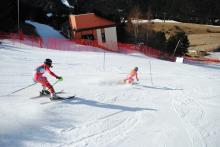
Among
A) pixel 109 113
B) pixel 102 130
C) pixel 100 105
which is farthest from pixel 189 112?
pixel 102 130

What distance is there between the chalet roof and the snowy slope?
23.0m

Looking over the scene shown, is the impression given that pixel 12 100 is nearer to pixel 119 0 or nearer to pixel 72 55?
pixel 72 55

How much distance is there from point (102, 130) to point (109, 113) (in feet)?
5.40

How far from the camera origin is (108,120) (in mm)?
11000

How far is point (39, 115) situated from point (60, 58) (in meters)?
14.1

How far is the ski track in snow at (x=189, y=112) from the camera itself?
398 inches

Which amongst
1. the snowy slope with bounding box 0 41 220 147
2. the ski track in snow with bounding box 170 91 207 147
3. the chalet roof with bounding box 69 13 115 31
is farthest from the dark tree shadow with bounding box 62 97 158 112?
the chalet roof with bounding box 69 13 115 31

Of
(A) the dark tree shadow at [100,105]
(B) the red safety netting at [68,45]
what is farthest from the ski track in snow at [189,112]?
(B) the red safety netting at [68,45]

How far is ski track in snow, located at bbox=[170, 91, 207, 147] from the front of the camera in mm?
10116

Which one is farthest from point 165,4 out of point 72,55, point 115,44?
point 72,55

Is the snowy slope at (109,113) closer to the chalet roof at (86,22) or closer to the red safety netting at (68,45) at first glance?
the red safety netting at (68,45)

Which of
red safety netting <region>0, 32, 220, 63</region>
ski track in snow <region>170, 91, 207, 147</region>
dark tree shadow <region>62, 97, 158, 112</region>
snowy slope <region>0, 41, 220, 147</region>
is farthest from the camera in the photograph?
red safety netting <region>0, 32, 220, 63</region>

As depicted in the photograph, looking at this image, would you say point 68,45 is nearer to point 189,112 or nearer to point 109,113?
point 189,112

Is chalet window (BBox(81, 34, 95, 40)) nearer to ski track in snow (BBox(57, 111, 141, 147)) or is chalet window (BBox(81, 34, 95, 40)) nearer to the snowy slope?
the snowy slope
